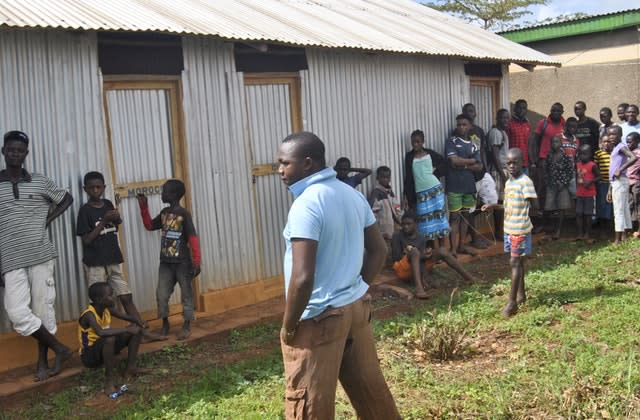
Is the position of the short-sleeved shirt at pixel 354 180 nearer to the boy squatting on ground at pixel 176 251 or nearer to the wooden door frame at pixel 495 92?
the boy squatting on ground at pixel 176 251

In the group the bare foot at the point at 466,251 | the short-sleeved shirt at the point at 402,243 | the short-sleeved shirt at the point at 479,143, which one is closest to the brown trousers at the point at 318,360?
the short-sleeved shirt at the point at 402,243

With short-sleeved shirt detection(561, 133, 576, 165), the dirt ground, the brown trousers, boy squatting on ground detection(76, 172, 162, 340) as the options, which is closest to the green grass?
the dirt ground

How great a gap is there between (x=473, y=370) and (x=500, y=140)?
A: 228 inches

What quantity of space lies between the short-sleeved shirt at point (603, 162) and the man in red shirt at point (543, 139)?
646 mm

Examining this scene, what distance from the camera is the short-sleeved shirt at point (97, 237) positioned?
6.06 m

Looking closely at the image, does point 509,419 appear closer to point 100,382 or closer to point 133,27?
point 100,382

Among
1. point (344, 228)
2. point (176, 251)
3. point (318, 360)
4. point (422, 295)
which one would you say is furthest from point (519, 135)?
point (318, 360)

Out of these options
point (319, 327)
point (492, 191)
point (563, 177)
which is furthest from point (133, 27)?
point (563, 177)

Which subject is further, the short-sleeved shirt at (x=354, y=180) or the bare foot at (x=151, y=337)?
the short-sleeved shirt at (x=354, y=180)

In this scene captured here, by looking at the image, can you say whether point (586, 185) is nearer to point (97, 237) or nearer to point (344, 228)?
point (97, 237)

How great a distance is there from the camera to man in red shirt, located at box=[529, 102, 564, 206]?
10898 millimetres

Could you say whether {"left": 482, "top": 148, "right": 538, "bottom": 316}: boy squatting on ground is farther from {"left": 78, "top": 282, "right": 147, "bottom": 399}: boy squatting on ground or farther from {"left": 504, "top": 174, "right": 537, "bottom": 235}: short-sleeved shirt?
{"left": 78, "top": 282, "right": 147, "bottom": 399}: boy squatting on ground

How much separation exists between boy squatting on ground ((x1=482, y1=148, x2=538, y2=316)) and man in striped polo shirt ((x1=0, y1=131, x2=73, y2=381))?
380 cm

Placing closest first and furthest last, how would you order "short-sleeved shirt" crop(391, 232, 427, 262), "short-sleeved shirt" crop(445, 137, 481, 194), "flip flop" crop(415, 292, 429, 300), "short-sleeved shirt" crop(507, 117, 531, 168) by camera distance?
1. "flip flop" crop(415, 292, 429, 300)
2. "short-sleeved shirt" crop(391, 232, 427, 262)
3. "short-sleeved shirt" crop(445, 137, 481, 194)
4. "short-sleeved shirt" crop(507, 117, 531, 168)
